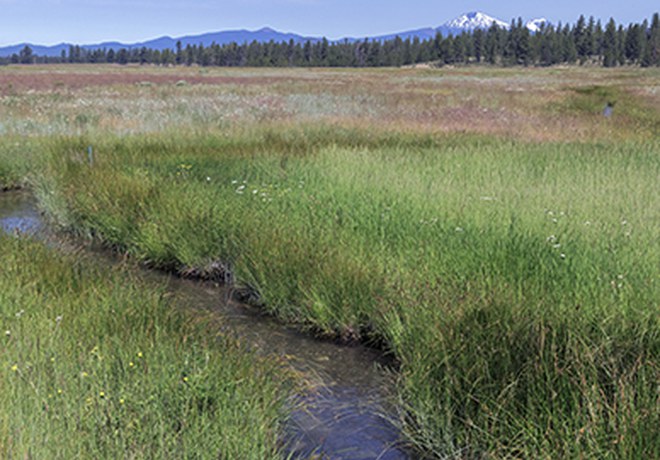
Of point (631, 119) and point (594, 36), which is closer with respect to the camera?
point (631, 119)

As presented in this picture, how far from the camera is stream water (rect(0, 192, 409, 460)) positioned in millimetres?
5062

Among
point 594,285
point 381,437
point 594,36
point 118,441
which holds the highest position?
point 594,36

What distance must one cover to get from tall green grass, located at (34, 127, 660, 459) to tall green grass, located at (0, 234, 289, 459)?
4.45 ft

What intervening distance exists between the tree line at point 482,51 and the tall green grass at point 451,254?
439ft

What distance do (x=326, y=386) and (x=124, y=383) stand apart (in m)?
2.26

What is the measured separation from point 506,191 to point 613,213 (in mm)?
1724

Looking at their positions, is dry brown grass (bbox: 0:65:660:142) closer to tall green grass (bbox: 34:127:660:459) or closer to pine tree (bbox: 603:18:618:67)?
tall green grass (bbox: 34:127:660:459)

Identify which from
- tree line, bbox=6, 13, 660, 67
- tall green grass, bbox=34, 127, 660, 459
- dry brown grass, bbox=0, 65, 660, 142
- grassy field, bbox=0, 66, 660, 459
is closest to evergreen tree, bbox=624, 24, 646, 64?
tree line, bbox=6, 13, 660, 67

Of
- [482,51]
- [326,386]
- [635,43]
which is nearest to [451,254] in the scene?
[326,386]

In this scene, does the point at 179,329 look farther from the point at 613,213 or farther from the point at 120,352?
the point at 613,213

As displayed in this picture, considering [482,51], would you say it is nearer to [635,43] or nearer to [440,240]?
[635,43]

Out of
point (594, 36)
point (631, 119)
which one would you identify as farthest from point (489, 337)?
point (594, 36)

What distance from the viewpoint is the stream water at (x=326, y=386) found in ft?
16.6

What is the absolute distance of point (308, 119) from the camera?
20469mm
